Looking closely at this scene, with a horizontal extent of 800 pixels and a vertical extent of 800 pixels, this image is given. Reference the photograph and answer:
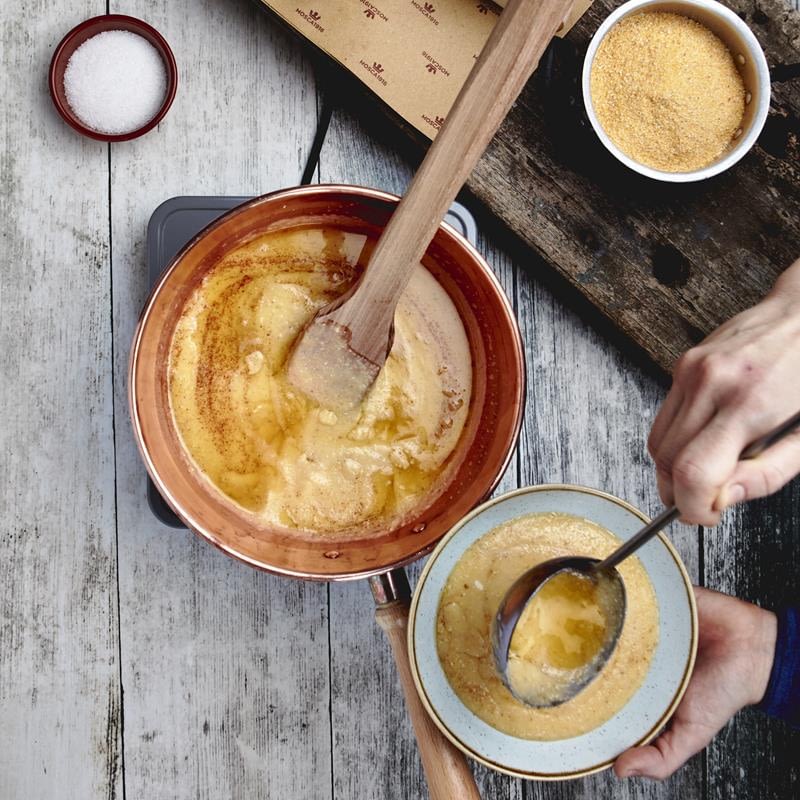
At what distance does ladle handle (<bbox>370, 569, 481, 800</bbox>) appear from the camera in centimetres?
82

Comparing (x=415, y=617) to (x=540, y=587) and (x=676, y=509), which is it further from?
(x=676, y=509)

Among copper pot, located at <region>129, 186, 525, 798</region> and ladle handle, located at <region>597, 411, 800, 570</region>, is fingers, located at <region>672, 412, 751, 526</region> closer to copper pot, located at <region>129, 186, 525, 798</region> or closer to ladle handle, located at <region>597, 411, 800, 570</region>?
ladle handle, located at <region>597, 411, 800, 570</region>

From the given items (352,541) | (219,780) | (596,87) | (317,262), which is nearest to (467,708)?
(352,541)

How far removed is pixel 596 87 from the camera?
906 millimetres

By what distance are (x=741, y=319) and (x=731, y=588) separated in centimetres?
39

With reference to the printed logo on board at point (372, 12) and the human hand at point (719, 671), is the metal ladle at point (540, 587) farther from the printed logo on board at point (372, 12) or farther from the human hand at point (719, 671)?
the printed logo on board at point (372, 12)

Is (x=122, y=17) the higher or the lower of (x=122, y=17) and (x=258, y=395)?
the higher

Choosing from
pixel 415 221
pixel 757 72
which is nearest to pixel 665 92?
pixel 757 72

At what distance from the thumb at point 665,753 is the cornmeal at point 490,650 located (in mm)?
44

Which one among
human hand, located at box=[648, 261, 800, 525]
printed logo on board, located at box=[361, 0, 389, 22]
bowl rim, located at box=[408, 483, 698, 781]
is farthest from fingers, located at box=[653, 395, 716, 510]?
printed logo on board, located at box=[361, 0, 389, 22]

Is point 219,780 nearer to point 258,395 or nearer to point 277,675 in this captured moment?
point 277,675

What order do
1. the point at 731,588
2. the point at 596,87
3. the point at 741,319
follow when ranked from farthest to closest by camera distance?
the point at 731,588, the point at 596,87, the point at 741,319

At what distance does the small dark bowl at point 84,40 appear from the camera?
0.94 m

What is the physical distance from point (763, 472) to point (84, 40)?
0.79 metres
